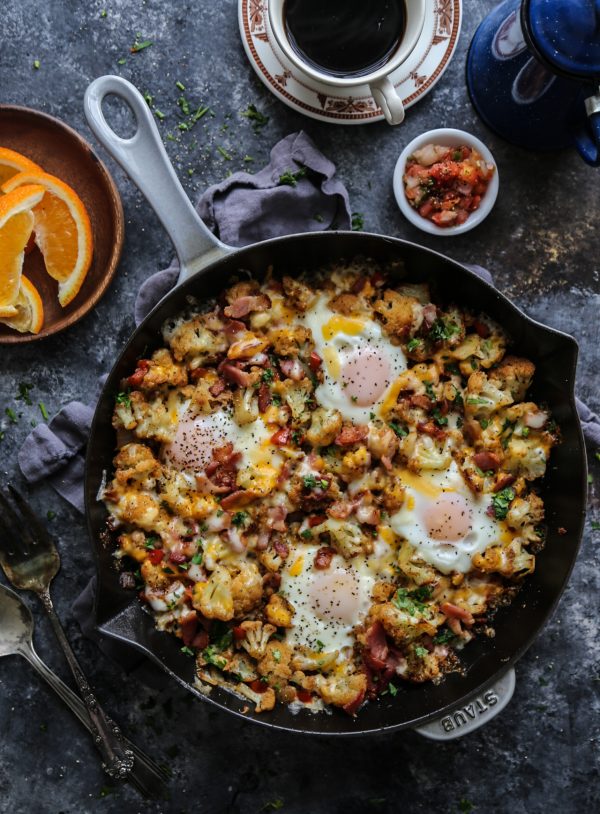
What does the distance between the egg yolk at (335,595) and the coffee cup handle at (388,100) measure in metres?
2.27

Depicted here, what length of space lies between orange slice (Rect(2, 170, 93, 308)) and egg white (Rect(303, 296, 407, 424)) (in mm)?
1291

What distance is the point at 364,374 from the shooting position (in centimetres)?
399

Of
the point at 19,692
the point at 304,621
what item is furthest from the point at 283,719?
the point at 19,692

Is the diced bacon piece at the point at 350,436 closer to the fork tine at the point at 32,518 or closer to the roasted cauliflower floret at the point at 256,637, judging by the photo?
the roasted cauliflower floret at the point at 256,637

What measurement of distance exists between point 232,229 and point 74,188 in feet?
3.19

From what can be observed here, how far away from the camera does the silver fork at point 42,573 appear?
429cm

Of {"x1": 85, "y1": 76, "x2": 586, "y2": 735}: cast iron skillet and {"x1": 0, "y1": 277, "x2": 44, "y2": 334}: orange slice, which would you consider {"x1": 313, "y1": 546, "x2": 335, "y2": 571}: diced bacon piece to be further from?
{"x1": 0, "y1": 277, "x2": 44, "y2": 334}: orange slice

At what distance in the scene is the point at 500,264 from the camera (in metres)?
4.46

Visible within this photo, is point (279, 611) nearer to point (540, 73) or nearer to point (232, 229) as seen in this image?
point (232, 229)

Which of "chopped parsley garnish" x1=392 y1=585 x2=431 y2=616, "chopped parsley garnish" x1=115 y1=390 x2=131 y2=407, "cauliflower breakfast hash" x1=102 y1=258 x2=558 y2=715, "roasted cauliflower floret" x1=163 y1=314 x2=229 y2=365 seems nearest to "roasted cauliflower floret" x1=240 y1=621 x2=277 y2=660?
"cauliflower breakfast hash" x1=102 y1=258 x2=558 y2=715

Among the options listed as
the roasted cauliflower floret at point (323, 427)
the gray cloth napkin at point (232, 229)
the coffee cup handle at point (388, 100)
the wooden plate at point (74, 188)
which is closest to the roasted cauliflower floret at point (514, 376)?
the gray cloth napkin at point (232, 229)

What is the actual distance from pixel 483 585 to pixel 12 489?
256 cm

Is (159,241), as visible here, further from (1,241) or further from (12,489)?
(12,489)

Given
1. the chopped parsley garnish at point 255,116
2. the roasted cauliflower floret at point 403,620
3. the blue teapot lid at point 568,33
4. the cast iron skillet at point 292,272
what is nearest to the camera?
the blue teapot lid at point 568,33
